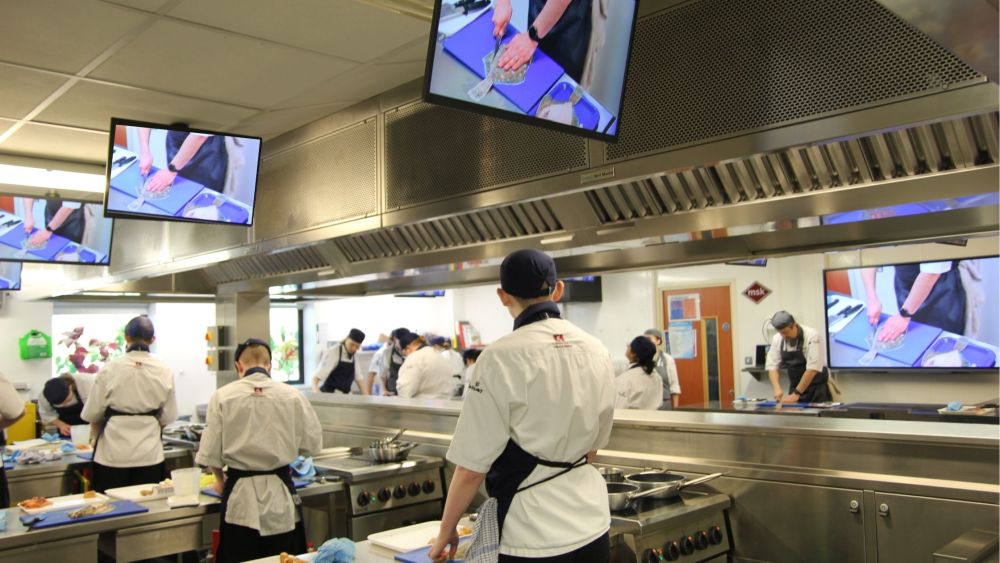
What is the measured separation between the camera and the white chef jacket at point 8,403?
14.9 feet

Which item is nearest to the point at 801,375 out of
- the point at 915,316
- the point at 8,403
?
the point at 915,316

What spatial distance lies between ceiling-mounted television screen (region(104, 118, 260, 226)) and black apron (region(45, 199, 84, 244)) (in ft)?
6.19

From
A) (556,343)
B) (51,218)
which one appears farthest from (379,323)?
(556,343)

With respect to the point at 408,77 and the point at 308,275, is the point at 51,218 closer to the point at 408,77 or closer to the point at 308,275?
the point at 308,275

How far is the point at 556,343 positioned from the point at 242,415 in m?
1.99

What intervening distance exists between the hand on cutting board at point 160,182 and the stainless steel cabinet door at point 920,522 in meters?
3.48

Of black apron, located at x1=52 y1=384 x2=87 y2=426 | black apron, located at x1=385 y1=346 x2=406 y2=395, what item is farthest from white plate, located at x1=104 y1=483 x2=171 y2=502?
black apron, located at x1=385 y1=346 x2=406 y2=395

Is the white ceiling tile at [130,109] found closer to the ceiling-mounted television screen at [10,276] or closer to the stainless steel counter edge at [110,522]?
the stainless steel counter edge at [110,522]

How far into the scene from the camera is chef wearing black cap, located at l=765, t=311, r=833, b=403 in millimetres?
6969

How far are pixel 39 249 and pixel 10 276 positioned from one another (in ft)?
7.66

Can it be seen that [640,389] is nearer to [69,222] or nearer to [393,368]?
[69,222]

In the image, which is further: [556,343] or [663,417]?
[663,417]

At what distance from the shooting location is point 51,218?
550cm

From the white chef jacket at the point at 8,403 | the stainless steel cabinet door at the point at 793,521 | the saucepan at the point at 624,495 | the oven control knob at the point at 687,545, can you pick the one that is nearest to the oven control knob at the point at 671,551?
the oven control knob at the point at 687,545
